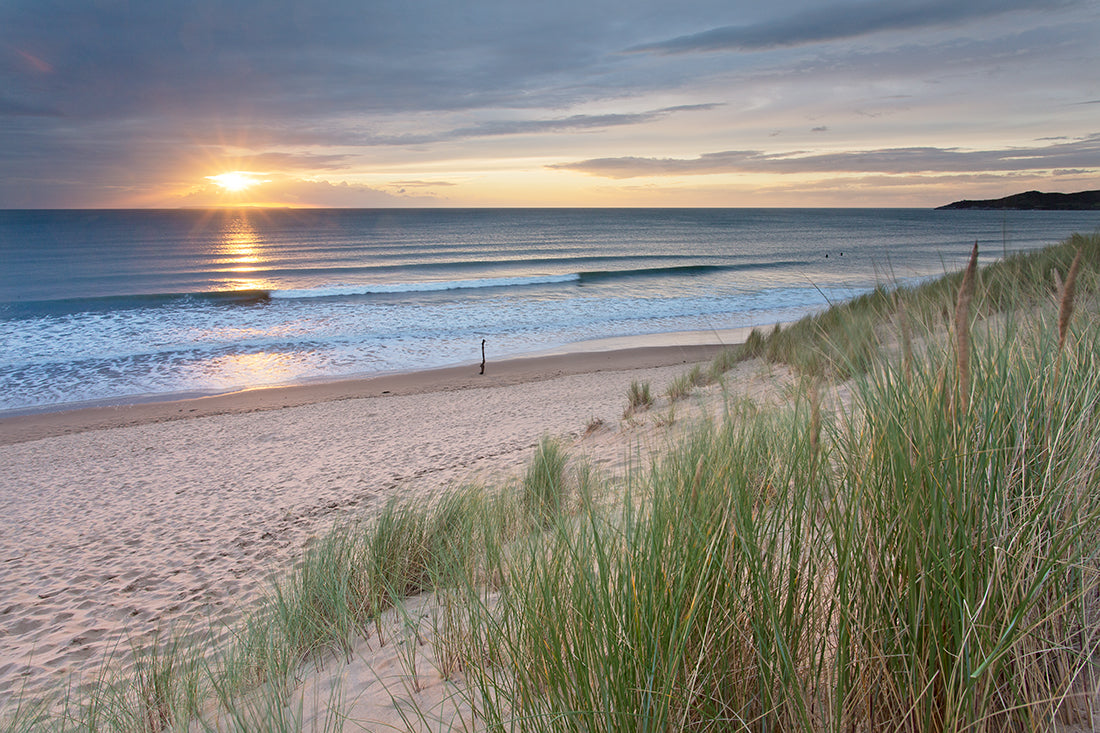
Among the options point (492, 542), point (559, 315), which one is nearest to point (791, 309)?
point (559, 315)

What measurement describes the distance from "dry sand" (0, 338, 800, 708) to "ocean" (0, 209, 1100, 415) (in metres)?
2.87

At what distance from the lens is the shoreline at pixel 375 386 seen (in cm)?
1213

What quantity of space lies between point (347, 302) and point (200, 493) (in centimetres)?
2206

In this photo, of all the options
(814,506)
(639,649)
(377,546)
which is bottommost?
(377,546)

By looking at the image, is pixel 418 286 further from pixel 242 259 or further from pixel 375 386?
pixel 242 259

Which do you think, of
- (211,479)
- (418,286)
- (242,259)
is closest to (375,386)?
(211,479)

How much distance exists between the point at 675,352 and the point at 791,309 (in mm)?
10178

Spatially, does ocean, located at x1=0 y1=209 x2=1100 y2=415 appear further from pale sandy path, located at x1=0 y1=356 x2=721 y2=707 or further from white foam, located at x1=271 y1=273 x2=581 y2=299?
pale sandy path, located at x1=0 y1=356 x2=721 y2=707

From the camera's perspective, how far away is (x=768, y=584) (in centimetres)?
157

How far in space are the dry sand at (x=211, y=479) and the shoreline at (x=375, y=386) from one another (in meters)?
0.09

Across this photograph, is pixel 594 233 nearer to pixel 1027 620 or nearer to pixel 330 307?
pixel 330 307

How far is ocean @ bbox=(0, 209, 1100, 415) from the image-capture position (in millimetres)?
16250

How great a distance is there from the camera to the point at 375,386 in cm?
1463

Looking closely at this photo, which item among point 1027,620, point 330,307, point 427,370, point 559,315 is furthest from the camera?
point 330,307
